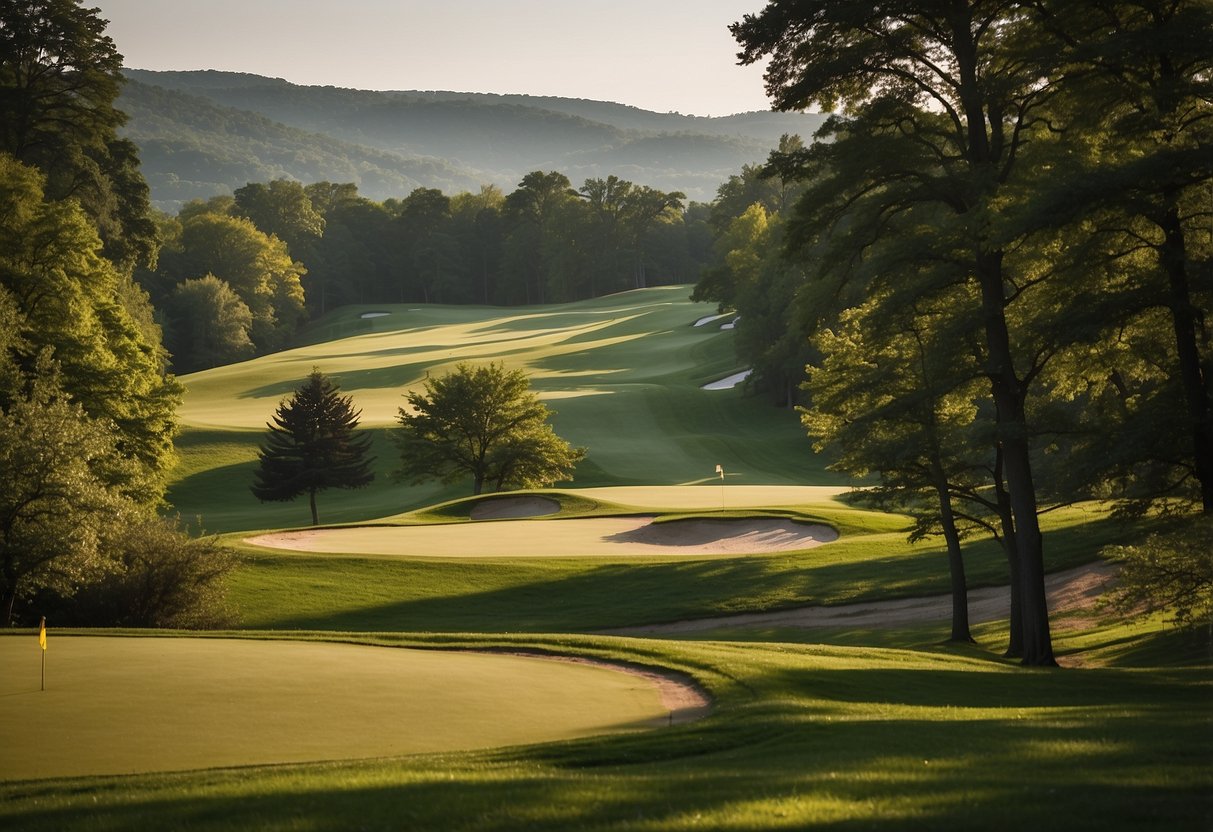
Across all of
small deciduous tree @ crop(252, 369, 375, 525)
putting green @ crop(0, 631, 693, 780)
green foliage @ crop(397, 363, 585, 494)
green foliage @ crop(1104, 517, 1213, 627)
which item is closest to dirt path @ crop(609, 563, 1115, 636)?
green foliage @ crop(1104, 517, 1213, 627)

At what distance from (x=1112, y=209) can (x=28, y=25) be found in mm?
41574

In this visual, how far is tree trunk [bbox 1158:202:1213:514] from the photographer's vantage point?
17.3 m

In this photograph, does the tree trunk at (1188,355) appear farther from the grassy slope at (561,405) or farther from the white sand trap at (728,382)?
the white sand trap at (728,382)

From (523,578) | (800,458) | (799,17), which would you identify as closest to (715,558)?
(523,578)

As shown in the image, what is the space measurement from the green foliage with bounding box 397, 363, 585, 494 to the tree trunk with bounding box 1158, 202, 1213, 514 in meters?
33.7

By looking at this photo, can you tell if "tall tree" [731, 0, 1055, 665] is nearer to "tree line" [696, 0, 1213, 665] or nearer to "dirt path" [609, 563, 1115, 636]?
"tree line" [696, 0, 1213, 665]

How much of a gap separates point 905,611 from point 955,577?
3.94m

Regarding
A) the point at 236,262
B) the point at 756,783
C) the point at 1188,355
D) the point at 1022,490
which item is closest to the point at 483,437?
the point at 1022,490

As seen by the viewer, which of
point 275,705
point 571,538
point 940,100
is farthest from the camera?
point 571,538

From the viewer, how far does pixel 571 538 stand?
3588cm

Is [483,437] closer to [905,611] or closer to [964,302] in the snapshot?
[905,611]

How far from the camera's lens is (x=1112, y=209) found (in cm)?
1719

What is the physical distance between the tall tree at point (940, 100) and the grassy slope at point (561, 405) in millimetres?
33898

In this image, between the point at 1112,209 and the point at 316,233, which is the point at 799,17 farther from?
the point at 316,233
